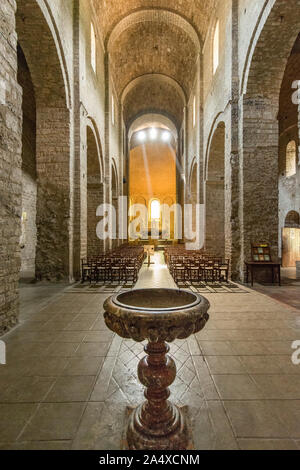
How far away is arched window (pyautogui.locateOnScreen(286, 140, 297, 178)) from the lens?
14526 millimetres

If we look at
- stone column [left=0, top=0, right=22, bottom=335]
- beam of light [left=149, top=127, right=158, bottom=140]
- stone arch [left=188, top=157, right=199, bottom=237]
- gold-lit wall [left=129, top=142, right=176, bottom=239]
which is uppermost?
beam of light [left=149, top=127, right=158, bottom=140]

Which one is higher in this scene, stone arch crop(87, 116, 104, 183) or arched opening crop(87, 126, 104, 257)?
stone arch crop(87, 116, 104, 183)

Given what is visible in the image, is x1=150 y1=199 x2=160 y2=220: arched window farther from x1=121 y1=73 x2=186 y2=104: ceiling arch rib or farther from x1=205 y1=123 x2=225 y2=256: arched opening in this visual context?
x1=205 y1=123 x2=225 y2=256: arched opening

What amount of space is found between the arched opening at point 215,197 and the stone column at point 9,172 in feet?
33.3

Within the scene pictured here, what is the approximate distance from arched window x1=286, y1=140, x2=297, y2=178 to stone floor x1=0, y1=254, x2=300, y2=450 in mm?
12321

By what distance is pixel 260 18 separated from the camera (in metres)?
7.23

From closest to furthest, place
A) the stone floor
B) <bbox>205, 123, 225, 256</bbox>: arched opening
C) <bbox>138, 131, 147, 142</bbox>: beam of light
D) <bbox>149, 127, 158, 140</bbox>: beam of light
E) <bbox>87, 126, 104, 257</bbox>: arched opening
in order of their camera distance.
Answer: the stone floor
<bbox>205, 123, 225, 256</bbox>: arched opening
<bbox>87, 126, 104, 257</bbox>: arched opening
<bbox>138, 131, 147, 142</bbox>: beam of light
<bbox>149, 127, 158, 140</bbox>: beam of light

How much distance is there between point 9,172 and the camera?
13.9ft

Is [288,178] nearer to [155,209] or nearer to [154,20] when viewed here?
[154,20]

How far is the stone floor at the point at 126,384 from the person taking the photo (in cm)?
202

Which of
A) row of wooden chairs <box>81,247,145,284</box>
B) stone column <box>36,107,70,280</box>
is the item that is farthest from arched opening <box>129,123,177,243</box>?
stone column <box>36,107,70,280</box>

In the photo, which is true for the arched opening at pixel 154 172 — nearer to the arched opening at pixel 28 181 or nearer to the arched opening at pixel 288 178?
the arched opening at pixel 288 178
